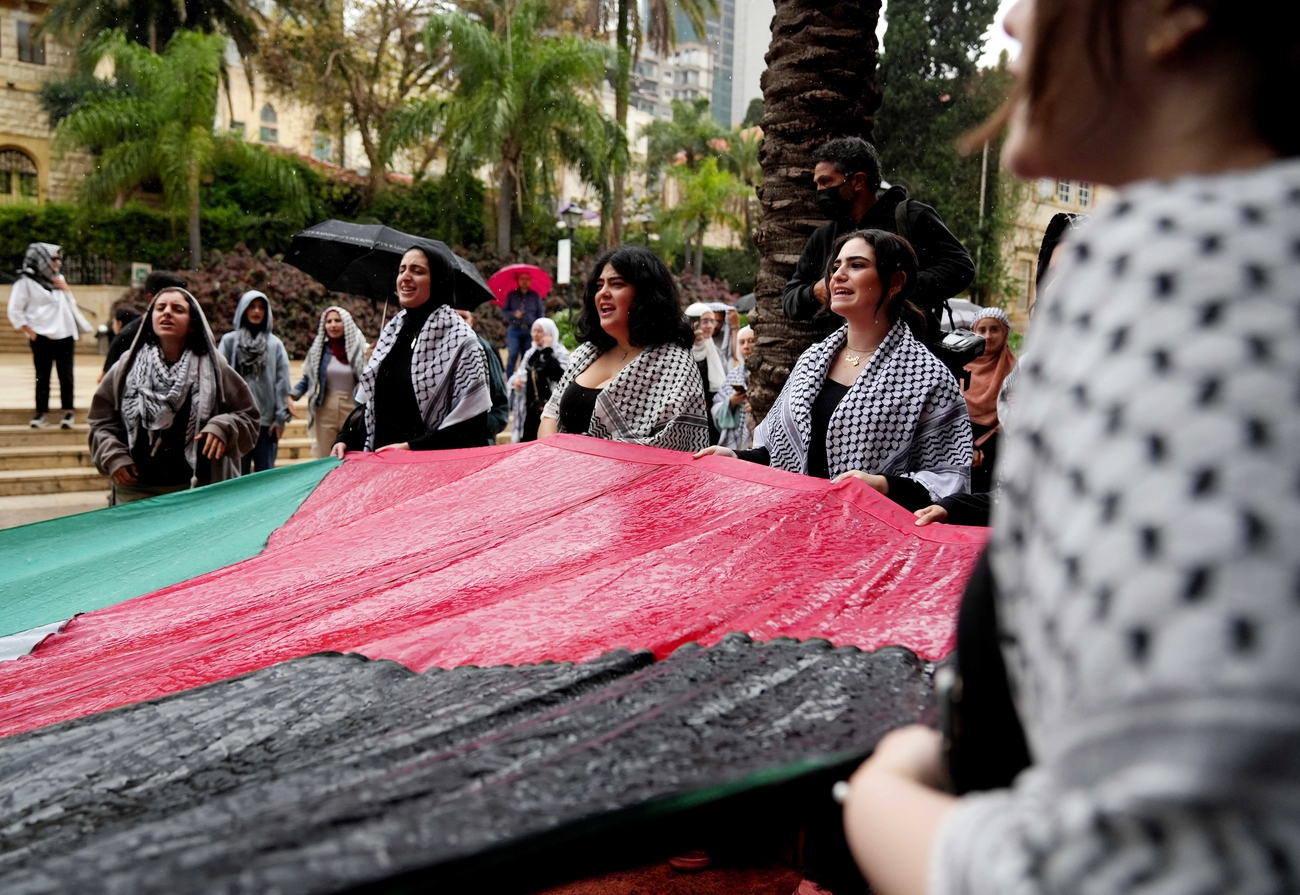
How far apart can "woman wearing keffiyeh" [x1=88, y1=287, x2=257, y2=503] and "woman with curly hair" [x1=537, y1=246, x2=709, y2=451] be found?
1.94 m

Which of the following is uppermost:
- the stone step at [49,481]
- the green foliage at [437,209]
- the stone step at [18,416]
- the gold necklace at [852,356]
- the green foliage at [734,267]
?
the green foliage at [437,209]

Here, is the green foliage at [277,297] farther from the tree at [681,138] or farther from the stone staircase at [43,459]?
the tree at [681,138]

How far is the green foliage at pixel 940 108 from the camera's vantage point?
2578cm

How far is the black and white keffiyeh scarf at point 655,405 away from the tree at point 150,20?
3516 cm

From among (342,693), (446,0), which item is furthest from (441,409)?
(446,0)

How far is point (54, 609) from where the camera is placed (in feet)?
11.0

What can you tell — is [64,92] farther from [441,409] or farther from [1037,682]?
[1037,682]

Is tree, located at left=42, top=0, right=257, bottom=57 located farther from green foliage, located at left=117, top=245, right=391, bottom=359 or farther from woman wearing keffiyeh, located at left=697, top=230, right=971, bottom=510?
woman wearing keffiyeh, located at left=697, top=230, right=971, bottom=510

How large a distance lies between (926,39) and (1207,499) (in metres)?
30.3

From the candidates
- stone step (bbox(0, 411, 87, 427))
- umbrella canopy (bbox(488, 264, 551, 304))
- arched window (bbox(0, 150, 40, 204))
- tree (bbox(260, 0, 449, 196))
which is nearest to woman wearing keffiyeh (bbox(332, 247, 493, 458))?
stone step (bbox(0, 411, 87, 427))

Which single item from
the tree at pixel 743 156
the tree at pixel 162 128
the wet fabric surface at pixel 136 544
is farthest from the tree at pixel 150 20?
the wet fabric surface at pixel 136 544

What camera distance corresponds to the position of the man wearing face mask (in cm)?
473

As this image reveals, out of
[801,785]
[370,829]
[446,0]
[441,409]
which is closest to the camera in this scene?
[370,829]

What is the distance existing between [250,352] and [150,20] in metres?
32.1
